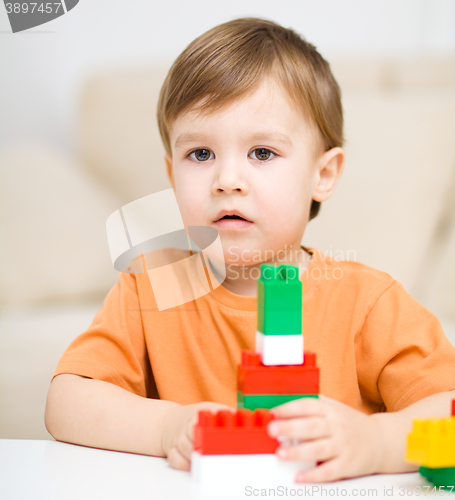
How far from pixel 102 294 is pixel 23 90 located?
498mm

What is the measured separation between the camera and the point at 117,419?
0.54 metres

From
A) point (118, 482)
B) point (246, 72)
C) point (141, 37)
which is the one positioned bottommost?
point (118, 482)

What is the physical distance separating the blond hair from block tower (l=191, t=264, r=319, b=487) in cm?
37

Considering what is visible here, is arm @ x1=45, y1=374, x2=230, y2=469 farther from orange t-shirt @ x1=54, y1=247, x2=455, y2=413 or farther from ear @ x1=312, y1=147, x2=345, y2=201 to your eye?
ear @ x1=312, y1=147, x2=345, y2=201

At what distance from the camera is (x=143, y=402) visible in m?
0.55

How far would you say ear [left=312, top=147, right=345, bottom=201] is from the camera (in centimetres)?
81

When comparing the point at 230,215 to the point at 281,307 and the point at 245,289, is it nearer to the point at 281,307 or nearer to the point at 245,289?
the point at 245,289

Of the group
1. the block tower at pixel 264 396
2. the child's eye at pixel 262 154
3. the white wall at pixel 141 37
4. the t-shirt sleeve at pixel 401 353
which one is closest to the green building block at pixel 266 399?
the block tower at pixel 264 396

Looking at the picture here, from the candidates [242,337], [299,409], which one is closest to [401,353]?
[242,337]

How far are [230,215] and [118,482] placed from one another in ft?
1.21

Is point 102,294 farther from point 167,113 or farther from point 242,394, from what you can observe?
point 242,394

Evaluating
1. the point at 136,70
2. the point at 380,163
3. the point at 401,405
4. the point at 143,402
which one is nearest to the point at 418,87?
the point at 380,163

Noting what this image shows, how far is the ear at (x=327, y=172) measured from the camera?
812mm

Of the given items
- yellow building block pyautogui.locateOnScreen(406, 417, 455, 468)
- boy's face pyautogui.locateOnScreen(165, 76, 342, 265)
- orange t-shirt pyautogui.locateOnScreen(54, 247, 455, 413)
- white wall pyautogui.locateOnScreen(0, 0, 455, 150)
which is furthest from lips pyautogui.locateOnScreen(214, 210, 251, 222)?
white wall pyautogui.locateOnScreen(0, 0, 455, 150)
